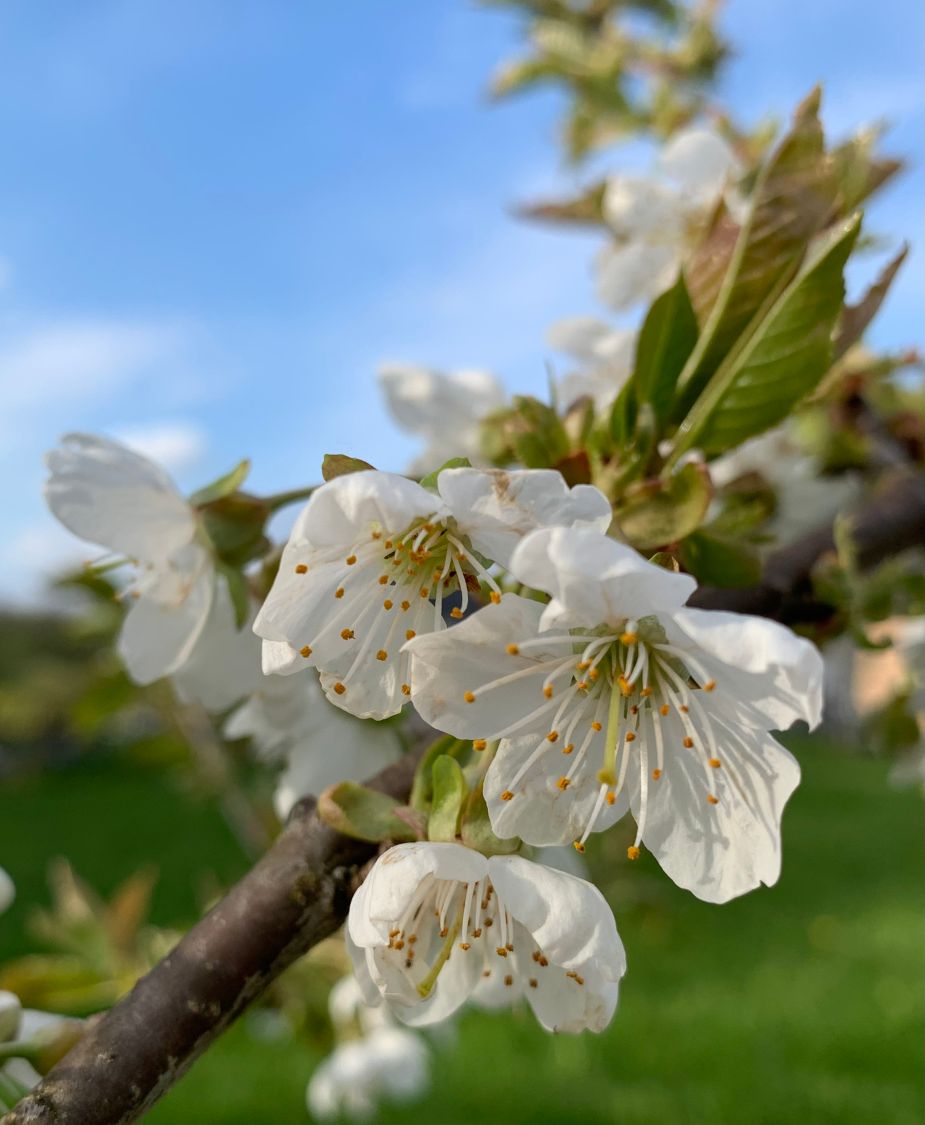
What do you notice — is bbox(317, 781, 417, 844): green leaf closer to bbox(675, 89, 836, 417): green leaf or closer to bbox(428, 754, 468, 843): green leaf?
bbox(428, 754, 468, 843): green leaf

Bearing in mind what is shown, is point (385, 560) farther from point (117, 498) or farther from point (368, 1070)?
point (368, 1070)

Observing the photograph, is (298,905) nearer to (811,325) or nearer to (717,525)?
(717,525)

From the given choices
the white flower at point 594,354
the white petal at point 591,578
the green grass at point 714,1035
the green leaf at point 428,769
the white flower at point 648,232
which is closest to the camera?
the white petal at point 591,578

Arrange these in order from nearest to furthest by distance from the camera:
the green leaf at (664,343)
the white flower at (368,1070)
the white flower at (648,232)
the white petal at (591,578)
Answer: the white petal at (591,578) < the green leaf at (664,343) < the white flower at (648,232) < the white flower at (368,1070)

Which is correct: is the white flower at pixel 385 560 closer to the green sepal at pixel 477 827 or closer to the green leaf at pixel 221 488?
the green sepal at pixel 477 827

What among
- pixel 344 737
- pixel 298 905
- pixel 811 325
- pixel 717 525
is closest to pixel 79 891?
pixel 344 737

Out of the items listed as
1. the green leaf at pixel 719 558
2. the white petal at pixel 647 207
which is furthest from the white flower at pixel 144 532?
the white petal at pixel 647 207

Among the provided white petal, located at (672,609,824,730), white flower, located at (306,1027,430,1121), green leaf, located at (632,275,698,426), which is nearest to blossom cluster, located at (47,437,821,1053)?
white petal, located at (672,609,824,730)
